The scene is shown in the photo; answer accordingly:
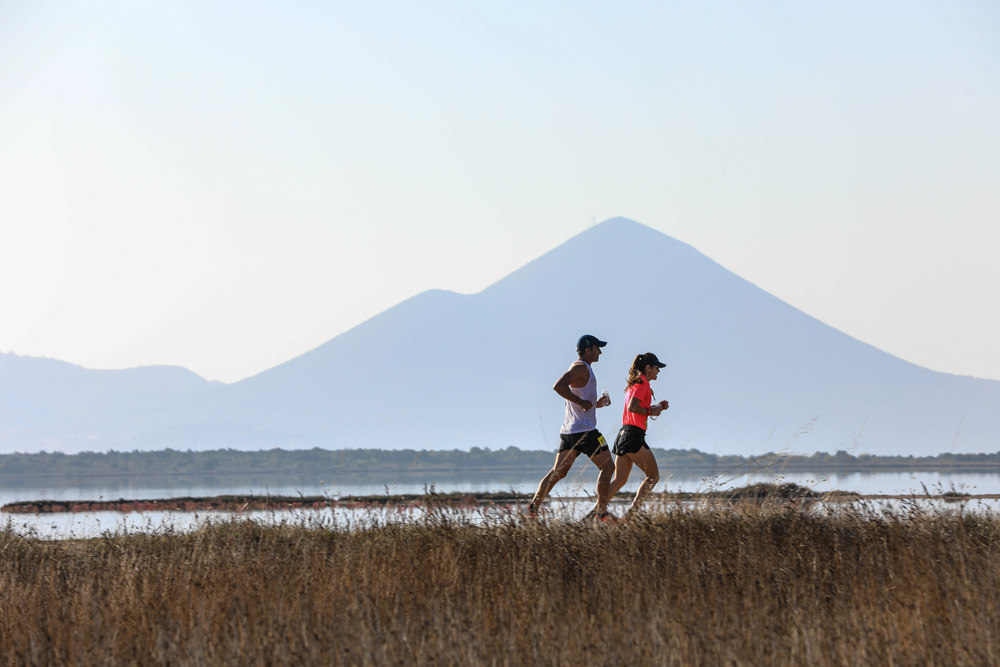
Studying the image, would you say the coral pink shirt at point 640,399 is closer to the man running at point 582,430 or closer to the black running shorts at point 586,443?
the man running at point 582,430

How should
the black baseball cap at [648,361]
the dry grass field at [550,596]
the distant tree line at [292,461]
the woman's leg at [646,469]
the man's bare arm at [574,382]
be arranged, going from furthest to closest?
1. the distant tree line at [292,461]
2. the black baseball cap at [648,361]
3. the man's bare arm at [574,382]
4. the woman's leg at [646,469]
5. the dry grass field at [550,596]

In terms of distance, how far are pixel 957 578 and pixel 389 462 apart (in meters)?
111

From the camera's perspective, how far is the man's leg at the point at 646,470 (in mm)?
10453

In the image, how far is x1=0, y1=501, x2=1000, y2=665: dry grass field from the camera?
563 cm

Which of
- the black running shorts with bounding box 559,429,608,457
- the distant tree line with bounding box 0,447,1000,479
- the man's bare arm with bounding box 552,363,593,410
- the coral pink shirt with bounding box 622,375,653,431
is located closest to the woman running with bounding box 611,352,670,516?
the coral pink shirt with bounding box 622,375,653,431

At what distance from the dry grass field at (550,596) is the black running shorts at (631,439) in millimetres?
1033

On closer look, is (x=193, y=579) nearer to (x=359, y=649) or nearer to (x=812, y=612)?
(x=359, y=649)

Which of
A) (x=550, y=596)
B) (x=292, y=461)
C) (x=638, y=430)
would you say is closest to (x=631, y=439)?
(x=638, y=430)

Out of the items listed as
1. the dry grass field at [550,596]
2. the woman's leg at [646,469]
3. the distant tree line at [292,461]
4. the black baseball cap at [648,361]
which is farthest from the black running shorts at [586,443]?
the distant tree line at [292,461]

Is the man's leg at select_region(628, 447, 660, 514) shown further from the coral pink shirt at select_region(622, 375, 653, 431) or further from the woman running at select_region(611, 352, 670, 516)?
the coral pink shirt at select_region(622, 375, 653, 431)

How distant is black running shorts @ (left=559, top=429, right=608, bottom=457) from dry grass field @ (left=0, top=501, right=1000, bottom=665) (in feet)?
3.71

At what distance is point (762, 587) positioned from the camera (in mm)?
7023

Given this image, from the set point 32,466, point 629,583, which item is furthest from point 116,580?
point 32,466

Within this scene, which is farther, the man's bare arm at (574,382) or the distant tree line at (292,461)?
the distant tree line at (292,461)
